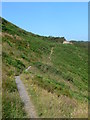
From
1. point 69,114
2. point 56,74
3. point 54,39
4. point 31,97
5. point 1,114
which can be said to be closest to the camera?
point 1,114

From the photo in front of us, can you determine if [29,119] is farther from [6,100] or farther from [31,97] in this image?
[31,97]

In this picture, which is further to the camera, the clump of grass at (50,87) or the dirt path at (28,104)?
the clump of grass at (50,87)

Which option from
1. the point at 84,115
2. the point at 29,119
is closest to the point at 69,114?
the point at 84,115

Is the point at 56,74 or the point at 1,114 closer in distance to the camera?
the point at 1,114

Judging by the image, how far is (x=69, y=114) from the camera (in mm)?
8508

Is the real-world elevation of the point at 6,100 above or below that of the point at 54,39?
below

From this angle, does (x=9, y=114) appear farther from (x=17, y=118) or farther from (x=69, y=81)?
(x=69, y=81)

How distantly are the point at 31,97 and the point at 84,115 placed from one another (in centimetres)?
303

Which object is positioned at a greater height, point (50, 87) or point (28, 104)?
point (50, 87)

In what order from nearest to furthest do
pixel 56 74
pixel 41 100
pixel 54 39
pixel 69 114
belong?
pixel 69 114, pixel 41 100, pixel 56 74, pixel 54 39

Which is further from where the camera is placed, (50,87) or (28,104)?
(50,87)

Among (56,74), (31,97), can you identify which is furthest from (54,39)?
(31,97)

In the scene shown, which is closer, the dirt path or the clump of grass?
the dirt path

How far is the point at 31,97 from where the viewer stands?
10383 millimetres
